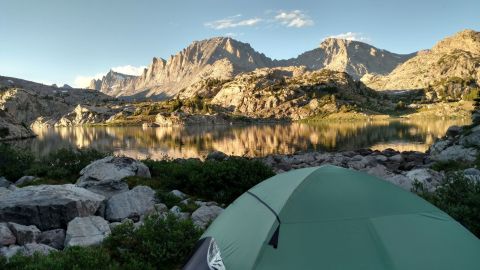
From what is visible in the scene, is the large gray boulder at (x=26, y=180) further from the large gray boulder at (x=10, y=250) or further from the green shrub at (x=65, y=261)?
the green shrub at (x=65, y=261)

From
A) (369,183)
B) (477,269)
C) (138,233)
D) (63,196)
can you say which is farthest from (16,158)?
(477,269)

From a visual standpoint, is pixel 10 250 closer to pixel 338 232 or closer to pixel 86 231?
pixel 86 231

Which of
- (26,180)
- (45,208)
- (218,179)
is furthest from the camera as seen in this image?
(26,180)

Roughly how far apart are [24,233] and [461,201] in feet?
45.9

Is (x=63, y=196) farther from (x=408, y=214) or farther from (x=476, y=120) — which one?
(x=476, y=120)

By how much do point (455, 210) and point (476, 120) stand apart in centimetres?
3459

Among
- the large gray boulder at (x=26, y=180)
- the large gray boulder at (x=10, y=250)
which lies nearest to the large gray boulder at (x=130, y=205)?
the large gray boulder at (x=10, y=250)

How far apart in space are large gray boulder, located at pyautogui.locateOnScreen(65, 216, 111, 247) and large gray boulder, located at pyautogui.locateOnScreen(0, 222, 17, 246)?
1570 mm

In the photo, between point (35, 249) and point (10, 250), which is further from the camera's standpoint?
point (35, 249)

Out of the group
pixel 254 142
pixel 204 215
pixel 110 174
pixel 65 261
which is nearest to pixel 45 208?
pixel 65 261

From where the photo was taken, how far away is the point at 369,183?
333 inches

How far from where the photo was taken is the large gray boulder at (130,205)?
48.0ft

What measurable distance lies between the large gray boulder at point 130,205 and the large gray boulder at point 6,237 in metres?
3.51

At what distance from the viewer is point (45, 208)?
13531mm
